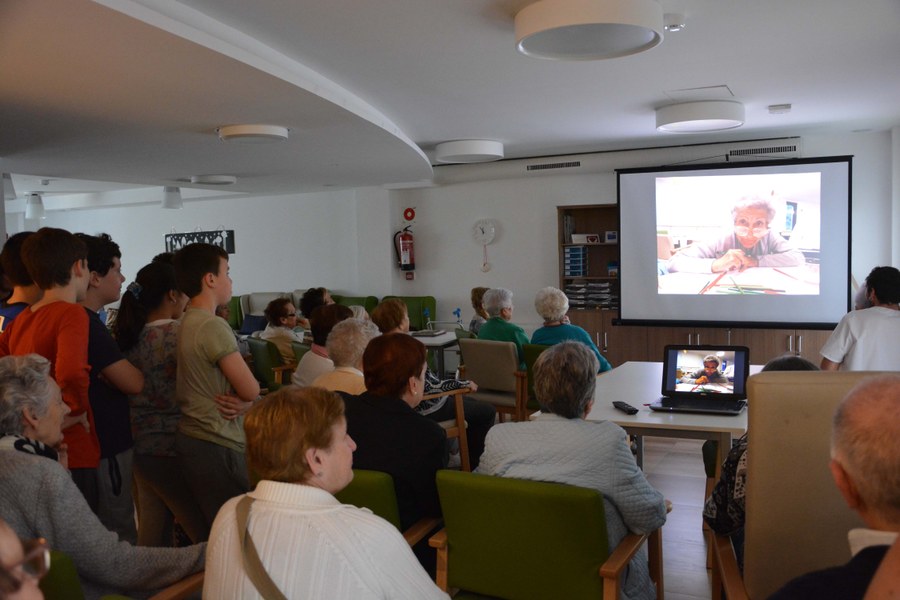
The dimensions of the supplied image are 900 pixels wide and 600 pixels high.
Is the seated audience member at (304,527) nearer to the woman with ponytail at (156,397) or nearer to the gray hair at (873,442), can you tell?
the gray hair at (873,442)

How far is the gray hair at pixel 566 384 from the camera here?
2451 millimetres

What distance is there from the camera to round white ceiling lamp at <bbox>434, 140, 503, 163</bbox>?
24.5 ft

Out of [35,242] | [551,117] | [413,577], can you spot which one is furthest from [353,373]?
[551,117]

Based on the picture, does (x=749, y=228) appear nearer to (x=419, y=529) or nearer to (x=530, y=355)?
(x=530, y=355)

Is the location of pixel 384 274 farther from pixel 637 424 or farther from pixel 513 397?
pixel 637 424

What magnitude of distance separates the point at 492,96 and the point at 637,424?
304cm

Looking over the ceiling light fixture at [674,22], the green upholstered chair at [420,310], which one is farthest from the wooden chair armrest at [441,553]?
the green upholstered chair at [420,310]

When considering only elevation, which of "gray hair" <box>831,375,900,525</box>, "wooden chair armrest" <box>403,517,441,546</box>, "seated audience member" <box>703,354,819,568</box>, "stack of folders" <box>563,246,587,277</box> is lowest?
"wooden chair armrest" <box>403,517,441,546</box>

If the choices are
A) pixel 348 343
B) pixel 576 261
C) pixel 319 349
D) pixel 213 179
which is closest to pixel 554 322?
pixel 319 349

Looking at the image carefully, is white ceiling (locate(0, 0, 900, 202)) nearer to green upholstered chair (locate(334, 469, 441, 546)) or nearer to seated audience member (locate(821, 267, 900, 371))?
seated audience member (locate(821, 267, 900, 371))

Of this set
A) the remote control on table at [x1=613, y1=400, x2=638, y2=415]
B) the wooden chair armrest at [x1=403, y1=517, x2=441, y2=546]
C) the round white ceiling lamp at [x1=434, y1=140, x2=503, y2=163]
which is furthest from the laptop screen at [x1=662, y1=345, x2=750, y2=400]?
the round white ceiling lamp at [x1=434, y1=140, x2=503, y2=163]

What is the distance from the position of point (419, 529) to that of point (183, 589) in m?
0.78

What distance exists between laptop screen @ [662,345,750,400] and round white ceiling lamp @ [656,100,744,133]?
9.30 ft

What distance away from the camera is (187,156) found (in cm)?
669
